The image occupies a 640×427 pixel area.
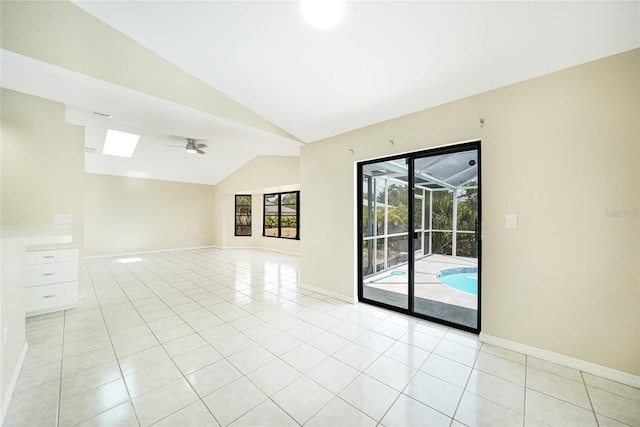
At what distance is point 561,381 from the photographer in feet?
6.17

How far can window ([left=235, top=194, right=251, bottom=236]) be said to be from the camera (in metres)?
9.36

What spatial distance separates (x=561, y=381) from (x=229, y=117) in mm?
4113

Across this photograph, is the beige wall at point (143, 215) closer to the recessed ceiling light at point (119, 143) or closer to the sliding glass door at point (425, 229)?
the recessed ceiling light at point (119, 143)

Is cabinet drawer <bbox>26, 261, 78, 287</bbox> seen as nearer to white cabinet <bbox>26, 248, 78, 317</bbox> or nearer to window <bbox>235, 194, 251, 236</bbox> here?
white cabinet <bbox>26, 248, 78, 317</bbox>

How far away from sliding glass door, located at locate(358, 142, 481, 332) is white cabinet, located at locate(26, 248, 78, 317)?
3.96 metres

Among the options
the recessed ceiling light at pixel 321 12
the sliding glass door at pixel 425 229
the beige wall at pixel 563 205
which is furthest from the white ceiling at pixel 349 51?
the sliding glass door at pixel 425 229

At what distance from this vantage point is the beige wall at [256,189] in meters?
6.97

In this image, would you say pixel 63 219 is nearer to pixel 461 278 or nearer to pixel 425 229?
pixel 425 229

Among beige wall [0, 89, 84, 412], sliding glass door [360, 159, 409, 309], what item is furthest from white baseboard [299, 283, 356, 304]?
beige wall [0, 89, 84, 412]

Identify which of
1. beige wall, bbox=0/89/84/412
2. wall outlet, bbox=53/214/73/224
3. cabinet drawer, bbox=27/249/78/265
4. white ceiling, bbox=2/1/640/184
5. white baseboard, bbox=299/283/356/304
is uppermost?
white ceiling, bbox=2/1/640/184

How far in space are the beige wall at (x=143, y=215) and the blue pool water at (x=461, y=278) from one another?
A: 8298mm

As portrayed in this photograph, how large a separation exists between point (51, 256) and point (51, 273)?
22 cm

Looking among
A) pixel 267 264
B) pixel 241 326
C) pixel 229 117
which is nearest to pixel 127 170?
pixel 267 264

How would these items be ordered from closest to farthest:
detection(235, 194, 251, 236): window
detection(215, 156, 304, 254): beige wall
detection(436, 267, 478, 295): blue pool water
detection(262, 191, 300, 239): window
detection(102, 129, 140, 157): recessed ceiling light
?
1. detection(436, 267, 478, 295): blue pool water
2. detection(102, 129, 140, 157): recessed ceiling light
3. detection(215, 156, 304, 254): beige wall
4. detection(262, 191, 300, 239): window
5. detection(235, 194, 251, 236): window
